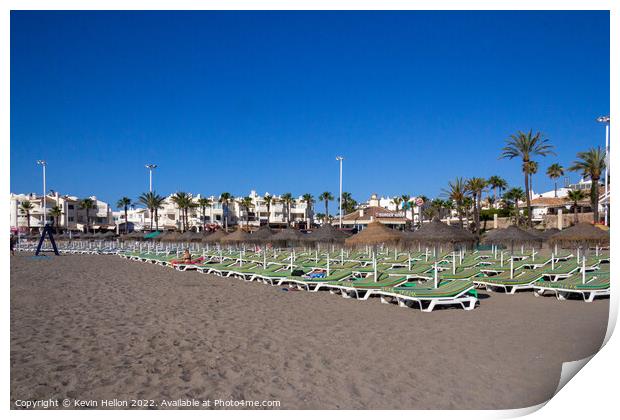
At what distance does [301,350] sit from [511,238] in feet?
35.2

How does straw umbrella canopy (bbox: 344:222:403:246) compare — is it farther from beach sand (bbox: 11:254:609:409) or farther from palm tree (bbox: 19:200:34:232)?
palm tree (bbox: 19:200:34:232)

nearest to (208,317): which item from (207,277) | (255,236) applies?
(207,277)

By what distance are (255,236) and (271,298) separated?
7600 millimetres

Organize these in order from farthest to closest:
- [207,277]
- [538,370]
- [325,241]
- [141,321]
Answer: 1. [207,277]
2. [325,241]
3. [141,321]
4. [538,370]

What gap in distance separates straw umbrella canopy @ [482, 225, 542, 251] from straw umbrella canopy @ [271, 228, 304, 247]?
6.13 metres

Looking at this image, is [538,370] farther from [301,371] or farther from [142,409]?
[142,409]

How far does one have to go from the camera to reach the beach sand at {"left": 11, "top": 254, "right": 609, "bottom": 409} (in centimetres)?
511

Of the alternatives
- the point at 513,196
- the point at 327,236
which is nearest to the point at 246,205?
the point at 513,196

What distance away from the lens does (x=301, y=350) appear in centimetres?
654

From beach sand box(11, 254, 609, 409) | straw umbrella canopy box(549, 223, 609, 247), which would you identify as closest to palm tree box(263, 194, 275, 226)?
straw umbrella canopy box(549, 223, 609, 247)
